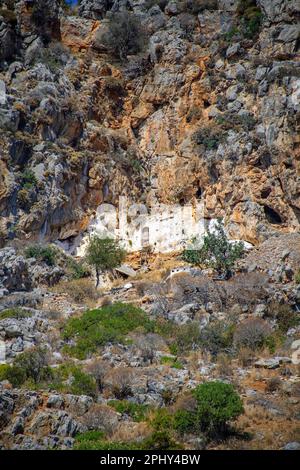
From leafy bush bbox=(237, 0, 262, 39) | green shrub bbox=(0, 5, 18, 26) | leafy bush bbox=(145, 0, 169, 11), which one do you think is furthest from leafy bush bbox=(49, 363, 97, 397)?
leafy bush bbox=(145, 0, 169, 11)

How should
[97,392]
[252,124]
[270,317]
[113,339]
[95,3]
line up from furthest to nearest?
[95,3] → [252,124] → [270,317] → [113,339] → [97,392]

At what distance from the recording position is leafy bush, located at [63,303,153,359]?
81.5ft

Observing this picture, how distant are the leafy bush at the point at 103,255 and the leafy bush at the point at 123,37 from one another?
52.9 feet

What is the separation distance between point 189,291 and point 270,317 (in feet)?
13.5

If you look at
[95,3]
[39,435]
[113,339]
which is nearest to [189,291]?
[113,339]

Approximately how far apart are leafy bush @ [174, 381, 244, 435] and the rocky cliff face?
1833 centimetres

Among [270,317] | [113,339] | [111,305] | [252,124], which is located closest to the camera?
[113,339]

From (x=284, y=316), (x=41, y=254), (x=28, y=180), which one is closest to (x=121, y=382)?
(x=284, y=316)

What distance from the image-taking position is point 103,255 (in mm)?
35125

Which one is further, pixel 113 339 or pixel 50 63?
pixel 50 63

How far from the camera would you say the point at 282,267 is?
3122cm

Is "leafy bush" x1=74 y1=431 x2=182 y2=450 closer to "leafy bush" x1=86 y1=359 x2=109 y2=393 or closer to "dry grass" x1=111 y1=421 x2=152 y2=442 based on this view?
"dry grass" x1=111 y1=421 x2=152 y2=442

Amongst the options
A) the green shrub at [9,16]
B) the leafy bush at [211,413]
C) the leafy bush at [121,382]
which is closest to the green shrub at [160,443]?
the leafy bush at [211,413]

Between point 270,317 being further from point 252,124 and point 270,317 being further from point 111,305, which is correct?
point 252,124
